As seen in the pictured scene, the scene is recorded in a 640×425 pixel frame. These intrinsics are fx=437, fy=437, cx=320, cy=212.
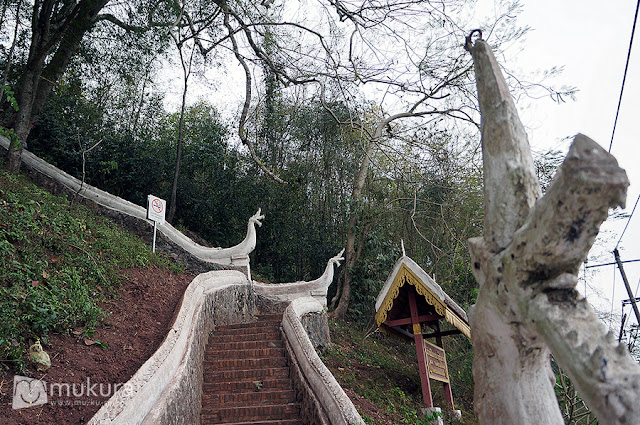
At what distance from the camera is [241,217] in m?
16.4

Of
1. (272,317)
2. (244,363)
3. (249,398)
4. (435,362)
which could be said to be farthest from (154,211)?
(435,362)

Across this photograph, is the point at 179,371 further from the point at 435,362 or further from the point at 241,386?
the point at 435,362

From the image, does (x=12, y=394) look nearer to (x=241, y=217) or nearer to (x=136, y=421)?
(x=136, y=421)

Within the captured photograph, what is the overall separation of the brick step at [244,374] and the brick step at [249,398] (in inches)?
17.8

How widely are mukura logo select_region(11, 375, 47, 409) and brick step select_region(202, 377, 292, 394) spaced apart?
111 inches

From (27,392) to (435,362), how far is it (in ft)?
24.1

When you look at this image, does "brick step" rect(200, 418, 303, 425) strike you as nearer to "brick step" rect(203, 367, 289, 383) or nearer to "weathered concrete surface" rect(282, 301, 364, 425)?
"weathered concrete surface" rect(282, 301, 364, 425)

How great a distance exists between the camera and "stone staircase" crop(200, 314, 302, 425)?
590cm

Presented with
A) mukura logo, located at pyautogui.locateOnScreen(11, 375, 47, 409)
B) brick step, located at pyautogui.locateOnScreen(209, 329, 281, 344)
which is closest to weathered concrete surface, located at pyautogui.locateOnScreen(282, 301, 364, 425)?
brick step, located at pyautogui.locateOnScreen(209, 329, 281, 344)

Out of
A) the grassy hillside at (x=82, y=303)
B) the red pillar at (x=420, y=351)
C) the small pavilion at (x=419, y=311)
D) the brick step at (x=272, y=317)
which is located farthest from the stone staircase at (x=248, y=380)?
the red pillar at (x=420, y=351)

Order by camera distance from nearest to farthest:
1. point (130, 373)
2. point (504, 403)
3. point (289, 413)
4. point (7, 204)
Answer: point (504, 403) → point (130, 373) → point (289, 413) → point (7, 204)

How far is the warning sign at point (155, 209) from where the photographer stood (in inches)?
413

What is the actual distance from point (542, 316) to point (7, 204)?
25.4 ft

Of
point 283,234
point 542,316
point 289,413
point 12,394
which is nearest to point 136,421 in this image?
point 12,394
